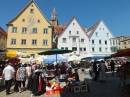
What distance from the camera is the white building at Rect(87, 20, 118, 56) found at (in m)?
46.1

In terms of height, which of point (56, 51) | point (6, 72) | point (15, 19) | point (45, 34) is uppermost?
point (15, 19)

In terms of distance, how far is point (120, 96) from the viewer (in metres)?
7.96

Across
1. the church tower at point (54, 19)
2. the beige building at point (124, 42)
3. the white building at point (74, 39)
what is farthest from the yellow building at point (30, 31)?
the church tower at point (54, 19)

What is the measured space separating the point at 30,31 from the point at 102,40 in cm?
2493

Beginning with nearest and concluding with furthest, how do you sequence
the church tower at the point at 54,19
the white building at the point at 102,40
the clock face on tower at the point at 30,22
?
1. the clock face on tower at the point at 30,22
2. the white building at the point at 102,40
3. the church tower at the point at 54,19

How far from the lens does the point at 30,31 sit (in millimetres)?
37219

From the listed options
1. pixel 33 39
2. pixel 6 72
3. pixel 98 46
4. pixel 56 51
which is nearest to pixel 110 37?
pixel 98 46

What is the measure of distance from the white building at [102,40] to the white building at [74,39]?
279 cm

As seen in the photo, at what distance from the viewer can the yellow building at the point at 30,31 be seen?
1430 inches

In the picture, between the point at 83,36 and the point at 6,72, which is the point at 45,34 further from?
the point at 6,72

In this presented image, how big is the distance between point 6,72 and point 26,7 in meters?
32.3

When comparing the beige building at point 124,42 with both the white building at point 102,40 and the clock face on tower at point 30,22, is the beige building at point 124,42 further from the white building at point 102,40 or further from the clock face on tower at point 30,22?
the clock face on tower at point 30,22

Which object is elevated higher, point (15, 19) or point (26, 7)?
point (26, 7)

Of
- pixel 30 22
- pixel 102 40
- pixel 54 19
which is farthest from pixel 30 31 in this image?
pixel 54 19
